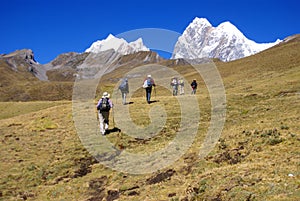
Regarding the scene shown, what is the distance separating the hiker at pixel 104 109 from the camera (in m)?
23.2

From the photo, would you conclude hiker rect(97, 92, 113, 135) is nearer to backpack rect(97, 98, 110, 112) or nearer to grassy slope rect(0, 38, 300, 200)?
backpack rect(97, 98, 110, 112)

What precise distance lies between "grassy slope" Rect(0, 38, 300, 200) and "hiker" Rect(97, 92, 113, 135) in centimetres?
87

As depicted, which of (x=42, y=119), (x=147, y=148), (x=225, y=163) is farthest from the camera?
(x=42, y=119)

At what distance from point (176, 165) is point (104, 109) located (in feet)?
25.8

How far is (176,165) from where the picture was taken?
17.2m

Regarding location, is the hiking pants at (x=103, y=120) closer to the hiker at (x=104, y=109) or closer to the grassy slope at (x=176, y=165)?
the hiker at (x=104, y=109)

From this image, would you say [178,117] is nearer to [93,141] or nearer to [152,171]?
[93,141]

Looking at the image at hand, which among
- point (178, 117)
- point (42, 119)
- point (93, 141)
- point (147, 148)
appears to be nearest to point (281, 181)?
point (147, 148)

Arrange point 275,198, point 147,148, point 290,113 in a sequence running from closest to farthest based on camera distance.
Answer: point 275,198
point 147,148
point 290,113

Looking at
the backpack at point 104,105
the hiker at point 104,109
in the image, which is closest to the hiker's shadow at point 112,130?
the hiker at point 104,109

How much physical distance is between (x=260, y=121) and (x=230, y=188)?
10772mm

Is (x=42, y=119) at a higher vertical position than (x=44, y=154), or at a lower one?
higher

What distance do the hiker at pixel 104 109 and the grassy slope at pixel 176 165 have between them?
87 centimetres

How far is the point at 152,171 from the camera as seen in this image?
1722 cm
